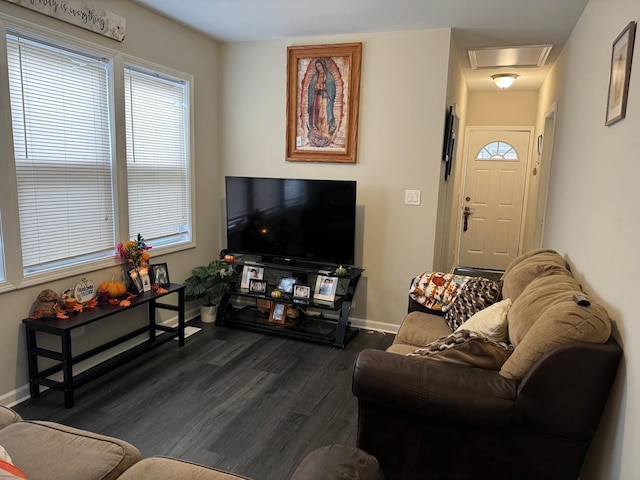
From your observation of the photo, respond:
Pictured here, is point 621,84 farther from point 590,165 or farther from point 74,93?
point 74,93

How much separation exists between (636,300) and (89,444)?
1.82 m

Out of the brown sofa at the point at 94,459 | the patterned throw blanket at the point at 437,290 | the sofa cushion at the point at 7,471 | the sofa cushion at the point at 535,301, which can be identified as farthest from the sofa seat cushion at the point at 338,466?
the patterned throw blanket at the point at 437,290

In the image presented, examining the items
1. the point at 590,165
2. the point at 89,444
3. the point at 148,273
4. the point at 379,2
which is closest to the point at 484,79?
the point at 379,2

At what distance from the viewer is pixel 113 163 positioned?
10.3 feet

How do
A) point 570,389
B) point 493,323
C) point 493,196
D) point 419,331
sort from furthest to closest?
1. point 493,196
2. point 419,331
3. point 493,323
4. point 570,389

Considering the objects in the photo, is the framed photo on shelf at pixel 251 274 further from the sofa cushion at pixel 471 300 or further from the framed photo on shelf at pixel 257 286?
the sofa cushion at pixel 471 300

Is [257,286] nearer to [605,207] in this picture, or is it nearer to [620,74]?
[605,207]

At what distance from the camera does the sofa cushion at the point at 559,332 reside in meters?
1.58

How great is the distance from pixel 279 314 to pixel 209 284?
0.66m

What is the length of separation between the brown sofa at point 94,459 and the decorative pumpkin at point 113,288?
161cm

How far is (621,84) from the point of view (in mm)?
1911

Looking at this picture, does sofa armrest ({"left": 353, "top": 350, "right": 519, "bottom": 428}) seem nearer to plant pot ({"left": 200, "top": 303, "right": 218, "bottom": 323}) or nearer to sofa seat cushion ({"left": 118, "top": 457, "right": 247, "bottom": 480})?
sofa seat cushion ({"left": 118, "top": 457, "right": 247, "bottom": 480})

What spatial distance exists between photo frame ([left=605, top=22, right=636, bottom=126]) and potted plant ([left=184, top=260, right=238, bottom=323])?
3.00 metres

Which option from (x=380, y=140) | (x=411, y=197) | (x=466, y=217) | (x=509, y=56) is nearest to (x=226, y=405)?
(x=411, y=197)
